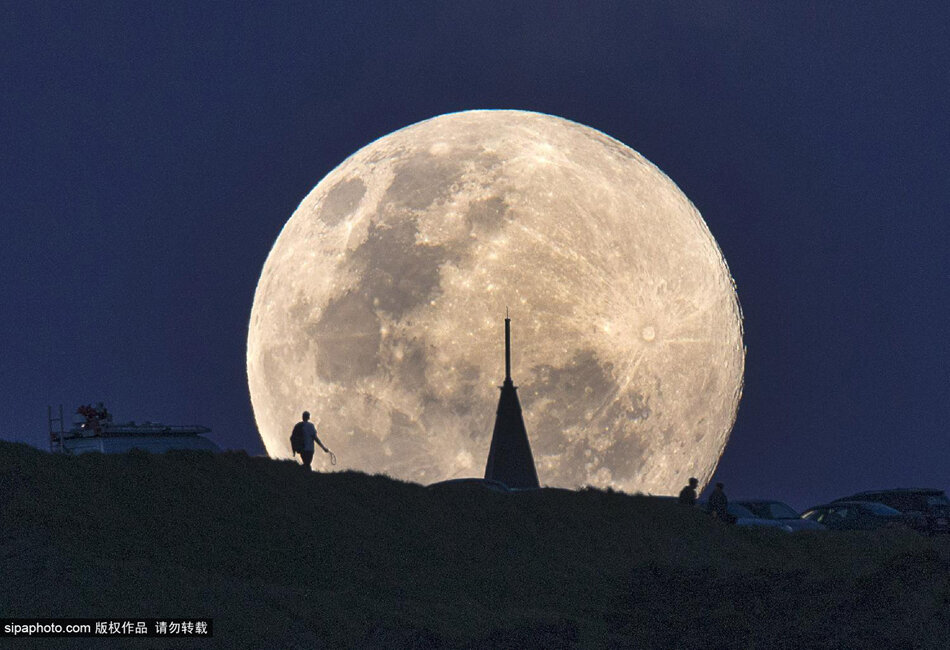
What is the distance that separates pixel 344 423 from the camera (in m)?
37.4

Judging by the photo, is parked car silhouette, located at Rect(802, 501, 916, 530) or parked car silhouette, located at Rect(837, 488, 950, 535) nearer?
parked car silhouette, located at Rect(802, 501, 916, 530)

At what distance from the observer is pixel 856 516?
122 ft

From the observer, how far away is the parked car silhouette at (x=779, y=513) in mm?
34938

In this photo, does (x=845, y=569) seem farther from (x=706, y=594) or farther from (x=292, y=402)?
(x=292, y=402)

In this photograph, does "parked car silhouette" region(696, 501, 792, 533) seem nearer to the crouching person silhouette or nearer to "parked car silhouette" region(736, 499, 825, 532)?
"parked car silhouette" region(736, 499, 825, 532)

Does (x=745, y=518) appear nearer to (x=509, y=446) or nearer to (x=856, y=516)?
(x=856, y=516)

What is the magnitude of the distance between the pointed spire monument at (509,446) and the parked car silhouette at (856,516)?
8775 millimetres

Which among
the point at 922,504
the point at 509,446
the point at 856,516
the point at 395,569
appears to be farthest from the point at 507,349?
the point at 922,504

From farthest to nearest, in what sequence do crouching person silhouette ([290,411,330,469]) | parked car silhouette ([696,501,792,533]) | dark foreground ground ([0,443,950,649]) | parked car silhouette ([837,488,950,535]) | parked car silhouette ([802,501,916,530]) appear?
parked car silhouette ([837,488,950,535]), parked car silhouette ([802,501,916,530]), parked car silhouette ([696,501,792,533]), crouching person silhouette ([290,411,330,469]), dark foreground ground ([0,443,950,649])

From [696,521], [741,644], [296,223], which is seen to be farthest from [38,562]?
[296,223]

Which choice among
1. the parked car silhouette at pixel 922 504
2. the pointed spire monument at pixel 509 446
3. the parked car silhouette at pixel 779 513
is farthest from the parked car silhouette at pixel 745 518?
the parked car silhouette at pixel 922 504

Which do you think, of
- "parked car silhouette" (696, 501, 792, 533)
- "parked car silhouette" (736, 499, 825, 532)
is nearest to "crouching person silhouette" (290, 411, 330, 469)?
"parked car silhouette" (696, 501, 792, 533)

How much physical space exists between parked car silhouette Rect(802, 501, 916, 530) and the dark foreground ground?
8378 mm

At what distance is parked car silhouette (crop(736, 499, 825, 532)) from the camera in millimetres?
34938
